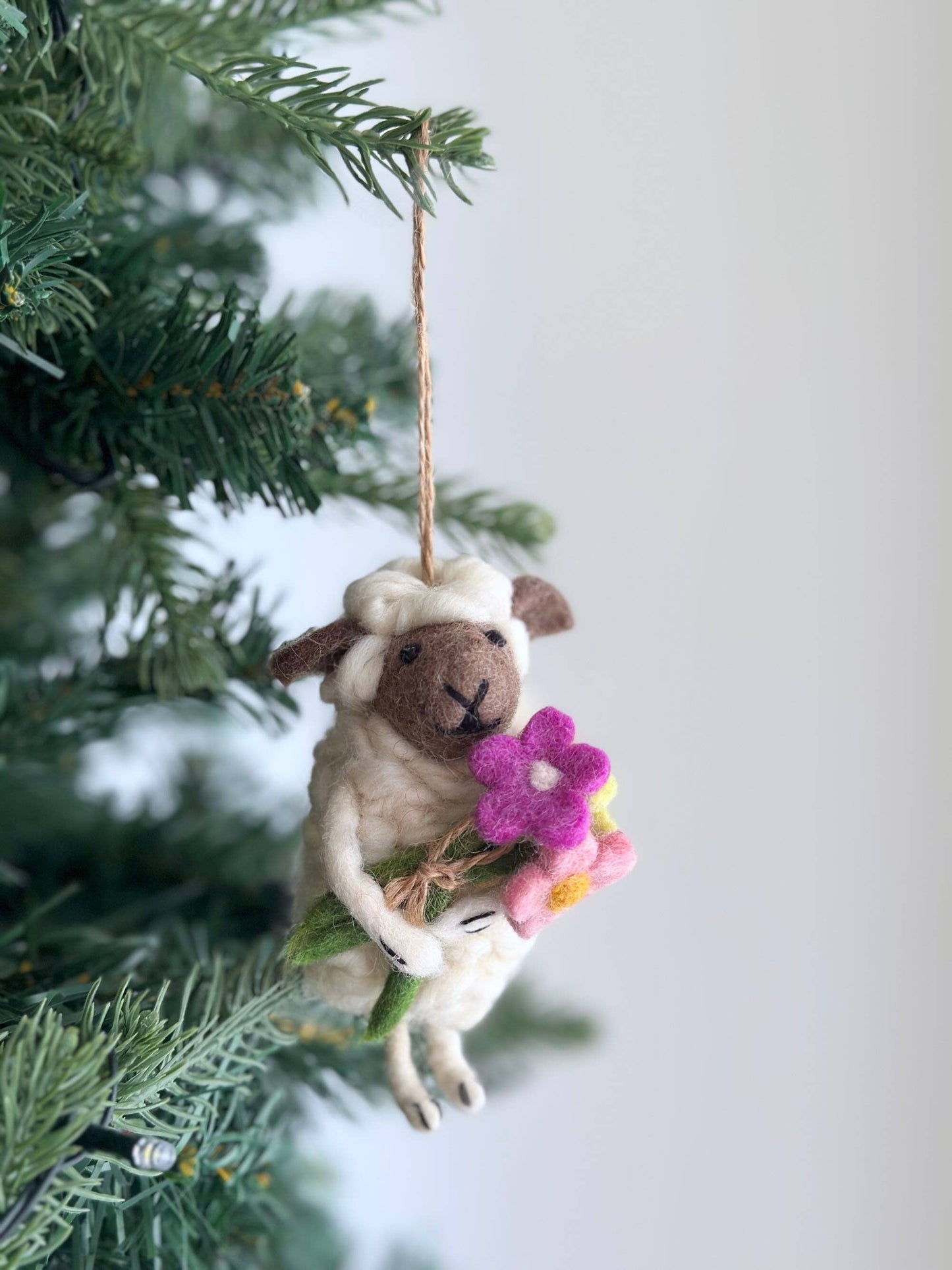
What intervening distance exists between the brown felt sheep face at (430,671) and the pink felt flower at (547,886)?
0.05m

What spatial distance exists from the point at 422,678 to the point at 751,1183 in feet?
2.34

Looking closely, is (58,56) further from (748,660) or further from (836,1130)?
(836,1130)

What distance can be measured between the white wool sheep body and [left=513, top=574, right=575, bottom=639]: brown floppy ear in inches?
0.5

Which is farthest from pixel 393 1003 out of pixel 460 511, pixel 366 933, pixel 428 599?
pixel 460 511

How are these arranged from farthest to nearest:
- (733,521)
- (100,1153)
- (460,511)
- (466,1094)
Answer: (733,521), (460,511), (466,1094), (100,1153)

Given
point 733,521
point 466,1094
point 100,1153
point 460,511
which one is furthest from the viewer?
point 733,521

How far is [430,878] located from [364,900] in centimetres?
2

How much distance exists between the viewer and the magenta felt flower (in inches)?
12.7

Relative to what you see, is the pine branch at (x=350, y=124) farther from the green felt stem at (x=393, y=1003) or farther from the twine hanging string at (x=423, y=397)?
the green felt stem at (x=393, y=1003)

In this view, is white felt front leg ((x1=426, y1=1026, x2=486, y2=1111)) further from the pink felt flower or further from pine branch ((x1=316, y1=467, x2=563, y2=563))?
pine branch ((x1=316, y1=467, x2=563, y2=563))

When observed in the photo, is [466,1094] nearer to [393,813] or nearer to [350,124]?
[393,813]

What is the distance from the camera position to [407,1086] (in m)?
0.40

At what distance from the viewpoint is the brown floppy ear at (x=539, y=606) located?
1.30 feet

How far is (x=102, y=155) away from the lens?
0.39 m
